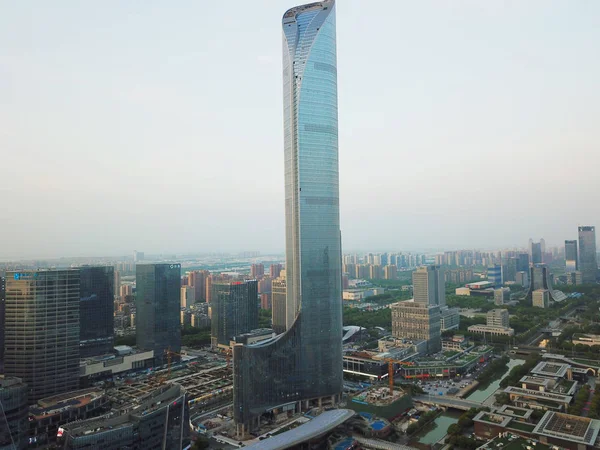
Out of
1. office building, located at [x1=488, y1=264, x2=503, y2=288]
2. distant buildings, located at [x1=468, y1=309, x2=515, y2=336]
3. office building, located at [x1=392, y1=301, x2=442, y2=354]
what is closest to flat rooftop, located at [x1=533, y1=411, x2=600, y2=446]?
office building, located at [x1=392, y1=301, x2=442, y2=354]

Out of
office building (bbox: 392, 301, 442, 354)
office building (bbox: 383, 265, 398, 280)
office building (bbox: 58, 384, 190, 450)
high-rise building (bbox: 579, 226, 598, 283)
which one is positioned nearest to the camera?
office building (bbox: 58, 384, 190, 450)

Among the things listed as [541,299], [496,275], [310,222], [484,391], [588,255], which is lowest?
[484,391]

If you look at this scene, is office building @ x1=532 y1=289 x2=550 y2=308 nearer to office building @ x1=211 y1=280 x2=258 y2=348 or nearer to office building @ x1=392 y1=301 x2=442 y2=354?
office building @ x1=392 y1=301 x2=442 y2=354

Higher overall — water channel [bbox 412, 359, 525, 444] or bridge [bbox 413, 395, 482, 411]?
bridge [bbox 413, 395, 482, 411]

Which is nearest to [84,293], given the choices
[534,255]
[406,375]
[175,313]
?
[175,313]

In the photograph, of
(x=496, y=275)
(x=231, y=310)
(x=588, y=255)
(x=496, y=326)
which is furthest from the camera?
(x=588, y=255)

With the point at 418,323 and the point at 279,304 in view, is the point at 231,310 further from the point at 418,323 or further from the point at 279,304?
the point at 418,323

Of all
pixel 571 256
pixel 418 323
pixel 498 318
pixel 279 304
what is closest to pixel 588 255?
pixel 571 256

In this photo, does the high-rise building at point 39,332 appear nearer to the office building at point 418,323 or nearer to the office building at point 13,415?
the office building at point 13,415
